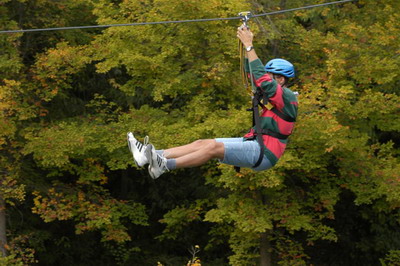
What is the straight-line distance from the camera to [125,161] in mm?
16203

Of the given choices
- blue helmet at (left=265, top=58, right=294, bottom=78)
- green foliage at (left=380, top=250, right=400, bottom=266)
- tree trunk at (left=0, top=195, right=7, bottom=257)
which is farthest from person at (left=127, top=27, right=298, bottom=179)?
green foliage at (left=380, top=250, right=400, bottom=266)

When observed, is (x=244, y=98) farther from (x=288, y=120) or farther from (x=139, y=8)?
(x=288, y=120)

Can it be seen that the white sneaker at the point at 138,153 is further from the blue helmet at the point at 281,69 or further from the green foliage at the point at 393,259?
the green foliage at the point at 393,259

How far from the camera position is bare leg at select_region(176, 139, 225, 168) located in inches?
A: 241

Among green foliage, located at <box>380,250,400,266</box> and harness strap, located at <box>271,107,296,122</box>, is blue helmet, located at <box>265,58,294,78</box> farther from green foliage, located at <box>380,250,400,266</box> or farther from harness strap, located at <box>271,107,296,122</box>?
green foliage, located at <box>380,250,400,266</box>

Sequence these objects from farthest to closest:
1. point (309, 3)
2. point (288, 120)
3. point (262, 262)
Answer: point (309, 3) → point (262, 262) → point (288, 120)

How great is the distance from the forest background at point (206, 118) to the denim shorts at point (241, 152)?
7.50m

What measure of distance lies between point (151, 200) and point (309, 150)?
6.25 m

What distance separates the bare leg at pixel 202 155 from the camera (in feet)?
20.0

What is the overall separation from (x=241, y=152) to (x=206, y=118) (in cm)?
888

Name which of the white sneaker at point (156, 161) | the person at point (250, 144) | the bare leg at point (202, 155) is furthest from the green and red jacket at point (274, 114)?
the white sneaker at point (156, 161)

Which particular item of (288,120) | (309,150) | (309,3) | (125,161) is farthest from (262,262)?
(288,120)

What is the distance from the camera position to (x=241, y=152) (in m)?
6.21

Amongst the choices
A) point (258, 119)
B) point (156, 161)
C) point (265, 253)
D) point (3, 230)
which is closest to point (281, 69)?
point (258, 119)
